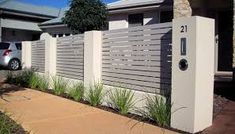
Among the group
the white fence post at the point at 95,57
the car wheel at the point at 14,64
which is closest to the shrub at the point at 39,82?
the white fence post at the point at 95,57

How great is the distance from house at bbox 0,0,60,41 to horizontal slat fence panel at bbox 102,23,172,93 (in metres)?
21.9

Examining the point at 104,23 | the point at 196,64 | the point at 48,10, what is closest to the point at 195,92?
the point at 196,64

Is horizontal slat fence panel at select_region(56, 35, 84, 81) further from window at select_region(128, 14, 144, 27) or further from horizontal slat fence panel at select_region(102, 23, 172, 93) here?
window at select_region(128, 14, 144, 27)

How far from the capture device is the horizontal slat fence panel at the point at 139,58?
834 cm

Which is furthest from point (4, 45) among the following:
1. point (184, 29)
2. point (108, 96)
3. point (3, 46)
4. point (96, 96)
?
point (184, 29)

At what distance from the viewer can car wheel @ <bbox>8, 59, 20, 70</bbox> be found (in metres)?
22.3

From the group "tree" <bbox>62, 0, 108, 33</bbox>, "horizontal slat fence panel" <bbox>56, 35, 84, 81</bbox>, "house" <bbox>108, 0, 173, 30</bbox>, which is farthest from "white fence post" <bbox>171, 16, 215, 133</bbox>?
"tree" <bbox>62, 0, 108, 33</bbox>

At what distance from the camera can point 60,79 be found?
13.0m

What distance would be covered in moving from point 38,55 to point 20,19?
1790cm

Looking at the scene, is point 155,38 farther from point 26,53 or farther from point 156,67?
point 26,53

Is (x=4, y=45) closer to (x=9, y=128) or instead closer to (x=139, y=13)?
(x=139, y=13)

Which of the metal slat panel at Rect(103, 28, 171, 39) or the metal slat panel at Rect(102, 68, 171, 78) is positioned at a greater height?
the metal slat panel at Rect(103, 28, 171, 39)

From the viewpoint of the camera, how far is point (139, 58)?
911 cm

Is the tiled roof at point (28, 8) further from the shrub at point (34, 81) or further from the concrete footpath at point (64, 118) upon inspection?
the concrete footpath at point (64, 118)
